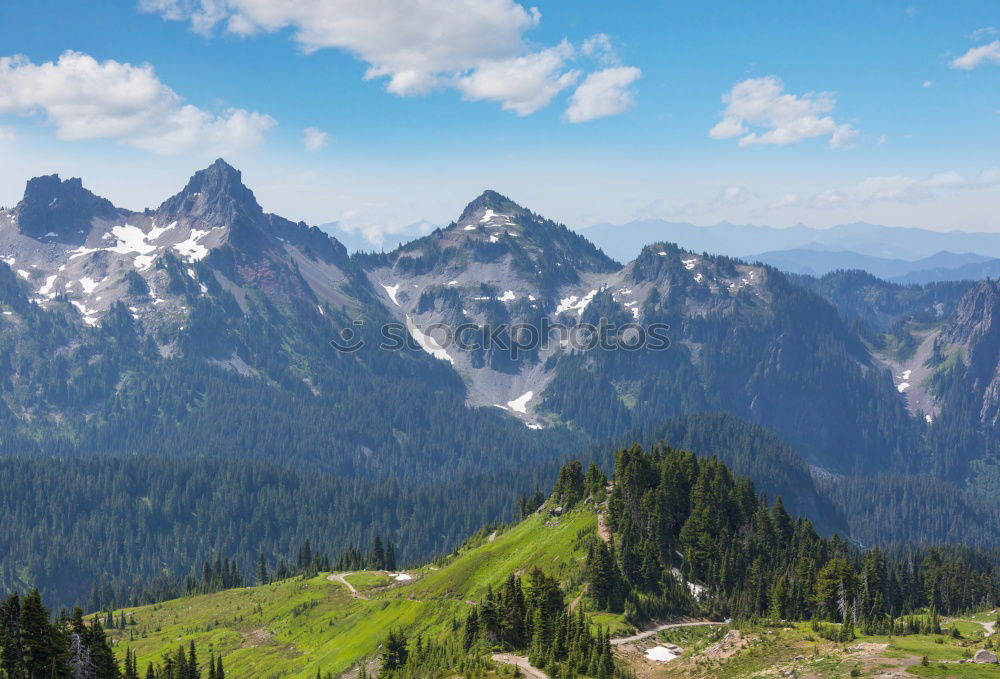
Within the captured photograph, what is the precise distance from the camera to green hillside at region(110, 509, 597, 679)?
138 meters

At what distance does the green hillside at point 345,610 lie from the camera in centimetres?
13750

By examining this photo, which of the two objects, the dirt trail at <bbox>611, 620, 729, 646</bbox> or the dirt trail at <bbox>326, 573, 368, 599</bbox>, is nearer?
the dirt trail at <bbox>611, 620, 729, 646</bbox>

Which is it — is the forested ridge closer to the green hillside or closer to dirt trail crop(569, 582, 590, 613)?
dirt trail crop(569, 582, 590, 613)

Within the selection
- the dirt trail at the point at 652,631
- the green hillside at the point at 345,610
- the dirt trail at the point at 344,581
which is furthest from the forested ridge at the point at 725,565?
the dirt trail at the point at 344,581

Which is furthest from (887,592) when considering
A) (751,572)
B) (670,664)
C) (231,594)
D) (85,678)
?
(231,594)

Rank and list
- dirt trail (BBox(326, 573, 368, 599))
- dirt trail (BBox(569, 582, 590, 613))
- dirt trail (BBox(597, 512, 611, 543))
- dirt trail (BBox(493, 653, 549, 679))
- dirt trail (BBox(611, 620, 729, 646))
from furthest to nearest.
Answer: dirt trail (BBox(326, 573, 368, 599)) < dirt trail (BBox(597, 512, 611, 543)) < dirt trail (BBox(569, 582, 590, 613)) < dirt trail (BBox(611, 620, 729, 646)) < dirt trail (BBox(493, 653, 549, 679))

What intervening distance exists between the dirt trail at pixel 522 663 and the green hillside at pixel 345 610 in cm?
2317

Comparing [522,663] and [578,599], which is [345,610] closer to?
[578,599]

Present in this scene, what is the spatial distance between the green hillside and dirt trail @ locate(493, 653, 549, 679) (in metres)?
23.2

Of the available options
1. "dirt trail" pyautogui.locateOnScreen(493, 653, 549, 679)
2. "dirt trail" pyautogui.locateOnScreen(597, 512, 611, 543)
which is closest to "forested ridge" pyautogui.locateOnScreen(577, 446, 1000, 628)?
"dirt trail" pyautogui.locateOnScreen(597, 512, 611, 543)

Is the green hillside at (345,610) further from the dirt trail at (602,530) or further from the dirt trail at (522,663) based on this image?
the dirt trail at (522,663)

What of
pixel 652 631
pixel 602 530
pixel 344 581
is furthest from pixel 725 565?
pixel 344 581

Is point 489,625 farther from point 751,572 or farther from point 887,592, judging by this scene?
point 887,592

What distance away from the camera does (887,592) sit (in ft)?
456
